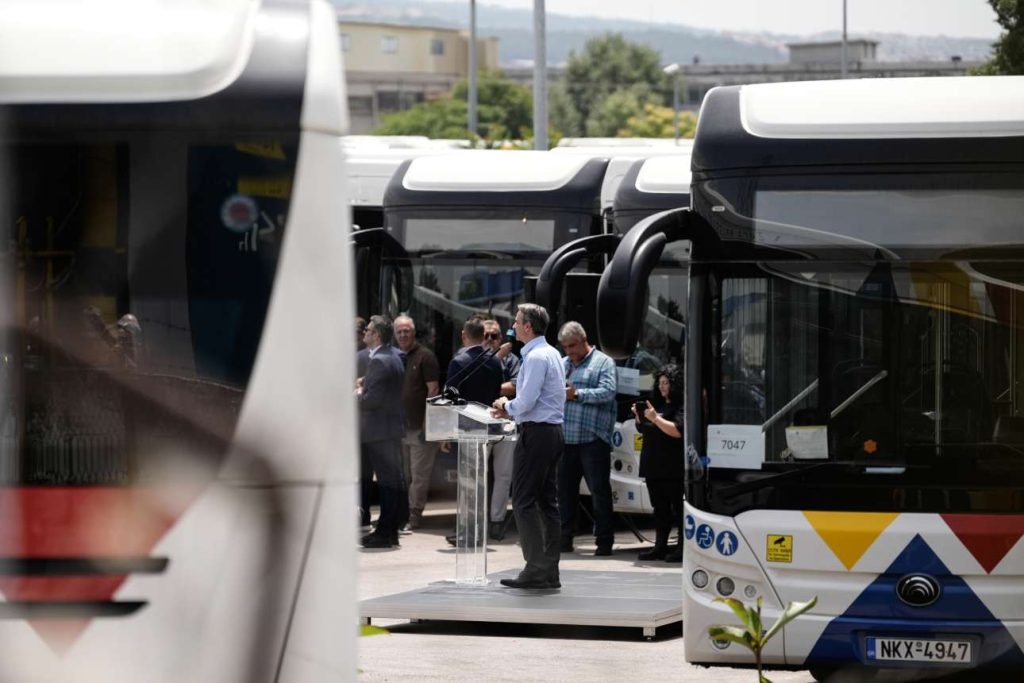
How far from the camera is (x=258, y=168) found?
5957 mm

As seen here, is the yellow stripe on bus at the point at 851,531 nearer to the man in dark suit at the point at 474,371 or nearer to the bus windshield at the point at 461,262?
the man in dark suit at the point at 474,371

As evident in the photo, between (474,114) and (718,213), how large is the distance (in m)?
44.9

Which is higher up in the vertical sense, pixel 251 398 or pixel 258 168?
pixel 258 168

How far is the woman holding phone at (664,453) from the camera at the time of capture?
48.1 feet

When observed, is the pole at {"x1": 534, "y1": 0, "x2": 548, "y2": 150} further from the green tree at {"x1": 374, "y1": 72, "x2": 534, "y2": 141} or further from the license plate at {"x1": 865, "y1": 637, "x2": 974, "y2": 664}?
the green tree at {"x1": 374, "y1": 72, "x2": 534, "y2": 141}

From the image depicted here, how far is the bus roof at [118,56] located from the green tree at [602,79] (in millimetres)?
115025

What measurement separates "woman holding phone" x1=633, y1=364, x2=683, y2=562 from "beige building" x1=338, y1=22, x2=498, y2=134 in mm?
125999

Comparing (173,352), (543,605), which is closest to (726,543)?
(543,605)

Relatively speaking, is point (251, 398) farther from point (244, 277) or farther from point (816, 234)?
point (816, 234)

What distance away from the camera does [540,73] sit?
89.2ft

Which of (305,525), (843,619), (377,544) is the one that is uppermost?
(305,525)

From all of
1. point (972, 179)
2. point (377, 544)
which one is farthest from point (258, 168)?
point (377, 544)

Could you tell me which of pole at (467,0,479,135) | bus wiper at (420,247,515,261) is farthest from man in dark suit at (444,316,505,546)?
pole at (467,0,479,135)

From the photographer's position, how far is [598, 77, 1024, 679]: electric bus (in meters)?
8.43
